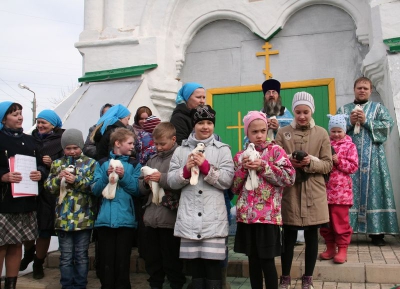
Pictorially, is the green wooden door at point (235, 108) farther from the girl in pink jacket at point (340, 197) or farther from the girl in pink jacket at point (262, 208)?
the girl in pink jacket at point (262, 208)

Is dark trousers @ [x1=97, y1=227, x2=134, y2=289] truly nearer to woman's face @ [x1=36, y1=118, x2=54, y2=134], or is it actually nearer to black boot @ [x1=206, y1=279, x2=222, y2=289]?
black boot @ [x1=206, y1=279, x2=222, y2=289]

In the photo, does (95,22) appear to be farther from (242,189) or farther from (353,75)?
(242,189)

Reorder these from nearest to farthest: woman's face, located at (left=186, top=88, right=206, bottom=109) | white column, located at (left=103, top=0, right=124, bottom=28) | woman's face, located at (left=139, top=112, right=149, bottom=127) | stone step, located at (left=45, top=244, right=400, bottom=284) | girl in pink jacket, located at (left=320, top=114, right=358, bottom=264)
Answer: stone step, located at (left=45, top=244, right=400, bottom=284) → girl in pink jacket, located at (left=320, top=114, right=358, bottom=264) → woman's face, located at (left=186, top=88, right=206, bottom=109) → woman's face, located at (left=139, top=112, right=149, bottom=127) → white column, located at (left=103, top=0, right=124, bottom=28)

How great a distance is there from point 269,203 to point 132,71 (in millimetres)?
4229

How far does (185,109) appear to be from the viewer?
161 inches

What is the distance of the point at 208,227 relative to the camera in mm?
3262

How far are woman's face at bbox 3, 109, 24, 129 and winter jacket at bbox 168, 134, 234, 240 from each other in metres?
1.45

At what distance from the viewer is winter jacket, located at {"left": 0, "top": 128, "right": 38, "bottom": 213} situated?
3.74 metres

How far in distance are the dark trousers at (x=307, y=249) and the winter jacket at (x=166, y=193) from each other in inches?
34.5

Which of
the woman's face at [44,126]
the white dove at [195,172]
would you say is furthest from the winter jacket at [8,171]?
the white dove at [195,172]

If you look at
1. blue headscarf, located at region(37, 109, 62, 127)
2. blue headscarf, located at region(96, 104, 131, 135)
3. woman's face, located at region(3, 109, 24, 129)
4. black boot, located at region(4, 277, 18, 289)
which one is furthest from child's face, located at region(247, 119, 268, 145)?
black boot, located at region(4, 277, 18, 289)

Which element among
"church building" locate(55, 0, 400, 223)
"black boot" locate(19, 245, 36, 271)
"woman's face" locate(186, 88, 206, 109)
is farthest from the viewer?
"church building" locate(55, 0, 400, 223)

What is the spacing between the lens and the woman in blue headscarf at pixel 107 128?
4.09 m

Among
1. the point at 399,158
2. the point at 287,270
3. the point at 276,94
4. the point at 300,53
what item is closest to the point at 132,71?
the point at 300,53
